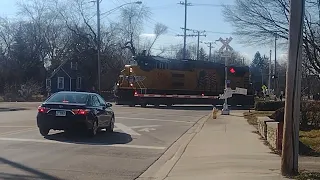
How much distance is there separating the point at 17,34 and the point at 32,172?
73161 mm

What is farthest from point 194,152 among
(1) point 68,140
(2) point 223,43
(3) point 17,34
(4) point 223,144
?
(3) point 17,34

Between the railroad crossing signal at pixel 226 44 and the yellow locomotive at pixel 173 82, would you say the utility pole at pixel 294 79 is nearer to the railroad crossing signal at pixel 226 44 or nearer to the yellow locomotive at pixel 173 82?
the railroad crossing signal at pixel 226 44

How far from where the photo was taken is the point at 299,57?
846 centimetres

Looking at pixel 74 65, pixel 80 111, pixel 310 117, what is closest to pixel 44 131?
pixel 80 111

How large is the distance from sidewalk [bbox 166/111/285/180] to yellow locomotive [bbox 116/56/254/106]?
2590 centimetres

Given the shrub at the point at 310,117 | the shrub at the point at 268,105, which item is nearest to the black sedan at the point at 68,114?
the shrub at the point at 310,117

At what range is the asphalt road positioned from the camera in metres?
9.46

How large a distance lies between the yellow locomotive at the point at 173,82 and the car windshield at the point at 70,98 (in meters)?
24.7

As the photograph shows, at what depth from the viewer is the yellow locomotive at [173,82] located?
41.9m

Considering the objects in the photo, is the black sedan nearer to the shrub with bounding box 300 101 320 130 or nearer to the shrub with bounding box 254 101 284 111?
the shrub with bounding box 300 101 320 130

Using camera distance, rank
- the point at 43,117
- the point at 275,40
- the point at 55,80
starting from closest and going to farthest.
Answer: the point at 43,117 → the point at 275,40 → the point at 55,80

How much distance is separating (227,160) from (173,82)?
32423 millimetres

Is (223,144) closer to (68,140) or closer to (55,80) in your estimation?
(68,140)

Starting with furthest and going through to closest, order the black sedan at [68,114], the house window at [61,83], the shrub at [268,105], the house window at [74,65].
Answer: the house window at [61,83] → the house window at [74,65] → the shrub at [268,105] → the black sedan at [68,114]
